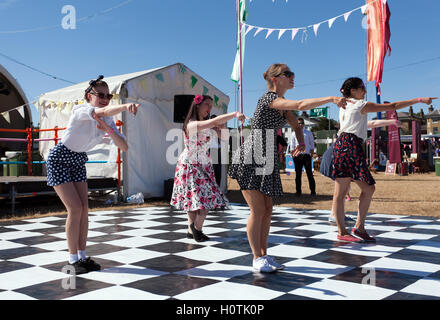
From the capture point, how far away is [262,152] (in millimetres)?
2672

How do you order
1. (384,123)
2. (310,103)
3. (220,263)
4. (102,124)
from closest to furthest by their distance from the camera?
1. (310,103)
2. (102,124)
3. (220,263)
4. (384,123)

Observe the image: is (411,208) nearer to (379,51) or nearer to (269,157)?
(269,157)

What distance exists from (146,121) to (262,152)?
17.3 feet

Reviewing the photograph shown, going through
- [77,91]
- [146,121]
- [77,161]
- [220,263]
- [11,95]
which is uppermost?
[11,95]

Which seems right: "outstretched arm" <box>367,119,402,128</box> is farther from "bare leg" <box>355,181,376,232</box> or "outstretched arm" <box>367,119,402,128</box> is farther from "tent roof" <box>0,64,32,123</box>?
"tent roof" <box>0,64,32,123</box>

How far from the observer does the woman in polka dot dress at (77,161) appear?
2586mm

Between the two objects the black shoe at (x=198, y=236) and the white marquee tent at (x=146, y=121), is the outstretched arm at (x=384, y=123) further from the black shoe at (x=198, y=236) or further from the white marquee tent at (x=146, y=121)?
the white marquee tent at (x=146, y=121)

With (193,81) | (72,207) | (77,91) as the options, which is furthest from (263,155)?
(77,91)

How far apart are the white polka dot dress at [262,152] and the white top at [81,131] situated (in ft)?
2.63

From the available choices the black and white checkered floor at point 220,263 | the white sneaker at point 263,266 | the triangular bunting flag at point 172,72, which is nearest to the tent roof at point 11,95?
the triangular bunting flag at point 172,72

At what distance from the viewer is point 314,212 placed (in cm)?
591

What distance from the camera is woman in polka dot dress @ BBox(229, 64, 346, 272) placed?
8.69 ft

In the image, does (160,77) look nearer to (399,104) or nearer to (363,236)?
(363,236)

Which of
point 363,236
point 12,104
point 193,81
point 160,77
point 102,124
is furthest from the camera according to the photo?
point 12,104
